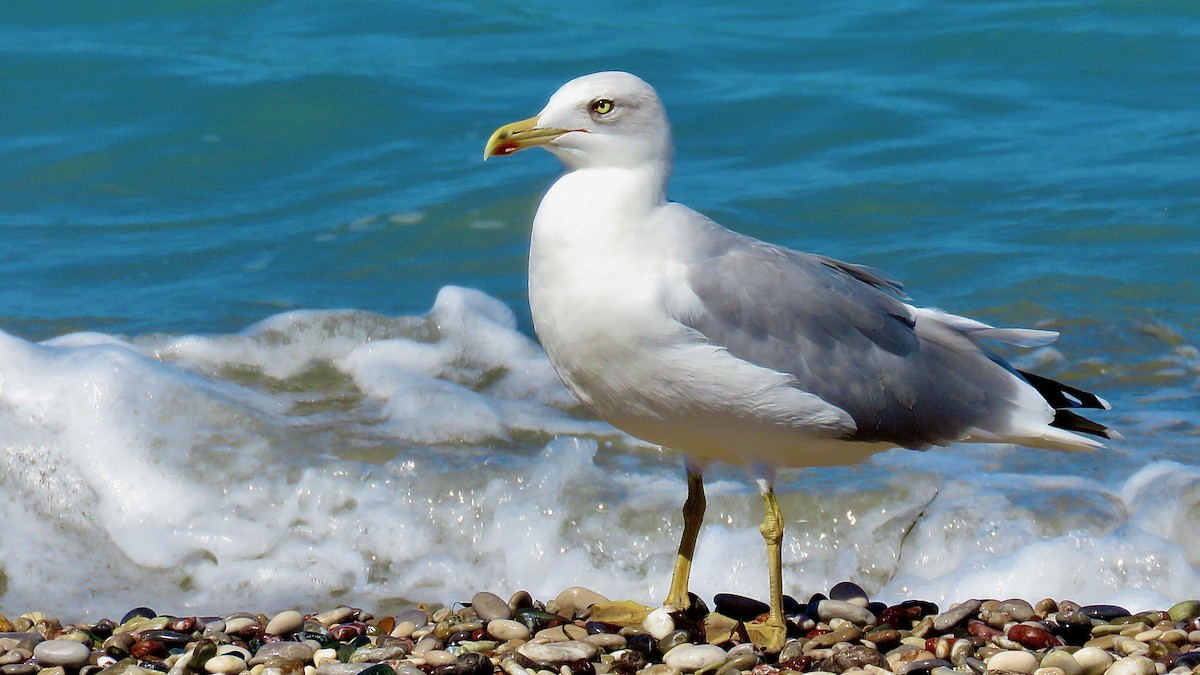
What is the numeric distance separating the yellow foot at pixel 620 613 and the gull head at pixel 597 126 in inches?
58.8

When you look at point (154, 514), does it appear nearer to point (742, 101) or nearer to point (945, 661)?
point (945, 661)

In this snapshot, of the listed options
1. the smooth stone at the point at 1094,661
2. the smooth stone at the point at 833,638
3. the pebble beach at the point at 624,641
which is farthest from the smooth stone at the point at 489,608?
the smooth stone at the point at 1094,661

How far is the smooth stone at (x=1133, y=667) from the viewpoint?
4.38 metres

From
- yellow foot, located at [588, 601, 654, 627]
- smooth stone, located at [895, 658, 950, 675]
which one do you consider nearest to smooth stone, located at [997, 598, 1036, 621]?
smooth stone, located at [895, 658, 950, 675]

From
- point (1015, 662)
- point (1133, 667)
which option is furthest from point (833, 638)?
point (1133, 667)

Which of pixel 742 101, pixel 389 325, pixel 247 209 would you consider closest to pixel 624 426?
pixel 389 325

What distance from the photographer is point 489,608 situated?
199 inches

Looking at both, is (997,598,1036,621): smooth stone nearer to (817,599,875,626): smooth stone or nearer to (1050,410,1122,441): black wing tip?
(817,599,875,626): smooth stone

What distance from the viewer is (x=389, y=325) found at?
340 inches

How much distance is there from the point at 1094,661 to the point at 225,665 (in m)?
2.53

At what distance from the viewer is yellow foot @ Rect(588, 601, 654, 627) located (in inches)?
200

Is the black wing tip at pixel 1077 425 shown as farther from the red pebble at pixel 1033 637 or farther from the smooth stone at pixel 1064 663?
the smooth stone at pixel 1064 663

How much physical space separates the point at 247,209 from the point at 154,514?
493cm

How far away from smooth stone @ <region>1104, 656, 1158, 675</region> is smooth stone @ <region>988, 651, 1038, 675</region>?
0.21 meters
